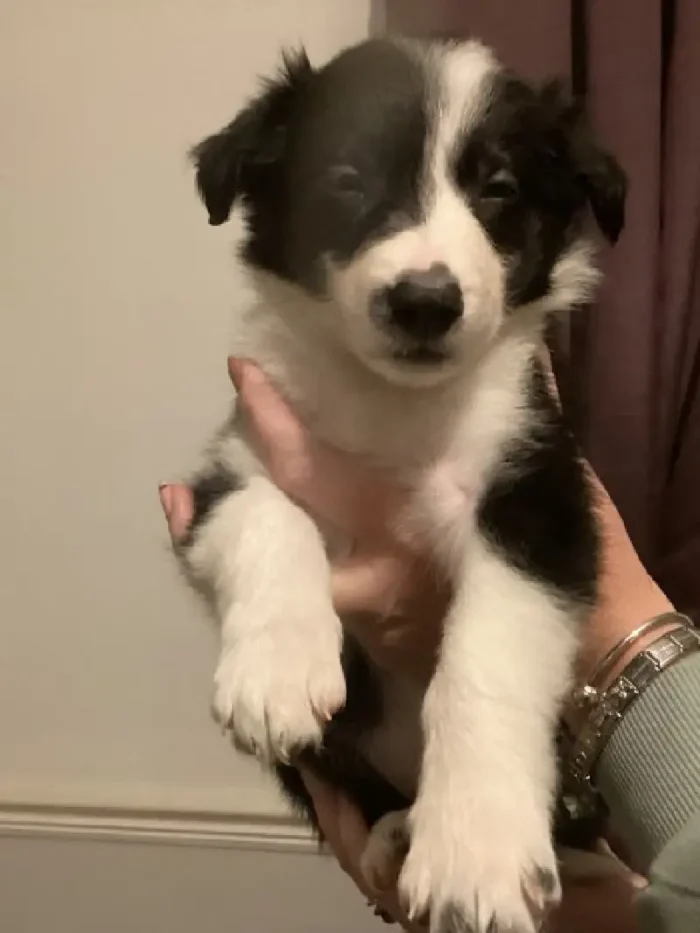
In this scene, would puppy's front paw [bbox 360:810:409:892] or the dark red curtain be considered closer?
puppy's front paw [bbox 360:810:409:892]

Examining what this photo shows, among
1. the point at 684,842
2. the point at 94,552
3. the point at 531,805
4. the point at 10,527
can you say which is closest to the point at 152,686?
the point at 94,552

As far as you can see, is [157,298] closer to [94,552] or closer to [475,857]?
[94,552]

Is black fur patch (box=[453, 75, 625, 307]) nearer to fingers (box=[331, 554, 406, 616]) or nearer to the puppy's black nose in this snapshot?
the puppy's black nose

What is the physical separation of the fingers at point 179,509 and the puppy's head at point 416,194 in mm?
317

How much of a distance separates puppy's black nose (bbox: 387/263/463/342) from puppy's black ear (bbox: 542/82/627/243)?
0.32 metres

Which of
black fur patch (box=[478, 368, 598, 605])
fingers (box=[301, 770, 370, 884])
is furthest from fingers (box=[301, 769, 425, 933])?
black fur patch (box=[478, 368, 598, 605])

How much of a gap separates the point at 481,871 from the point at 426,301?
1.88 feet

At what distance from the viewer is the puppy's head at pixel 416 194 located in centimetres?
112

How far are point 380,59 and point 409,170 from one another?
0.68 ft

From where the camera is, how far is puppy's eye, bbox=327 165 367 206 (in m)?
1.21

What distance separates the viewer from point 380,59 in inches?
50.9

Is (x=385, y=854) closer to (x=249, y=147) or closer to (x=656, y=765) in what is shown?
(x=656, y=765)

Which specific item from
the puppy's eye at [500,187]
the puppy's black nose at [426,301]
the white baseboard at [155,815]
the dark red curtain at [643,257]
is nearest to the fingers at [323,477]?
the puppy's black nose at [426,301]

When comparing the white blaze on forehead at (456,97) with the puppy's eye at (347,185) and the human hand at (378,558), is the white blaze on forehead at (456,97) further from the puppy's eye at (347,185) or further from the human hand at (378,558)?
the human hand at (378,558)
